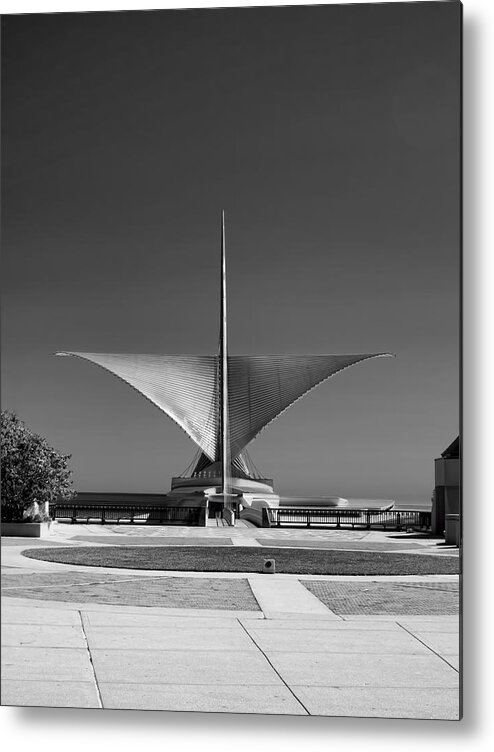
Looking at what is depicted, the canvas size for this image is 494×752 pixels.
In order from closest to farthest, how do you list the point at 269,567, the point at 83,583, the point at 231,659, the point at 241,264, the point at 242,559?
the point at 231,659 < the point at 241,264 < the point at 83,583 < the point at 242,559 < the point at 269,567

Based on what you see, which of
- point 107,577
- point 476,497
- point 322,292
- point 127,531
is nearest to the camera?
point 476,497

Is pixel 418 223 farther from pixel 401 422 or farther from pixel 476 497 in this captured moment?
pixel 476 497

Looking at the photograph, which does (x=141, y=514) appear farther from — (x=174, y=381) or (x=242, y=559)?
(x=174, y=381)

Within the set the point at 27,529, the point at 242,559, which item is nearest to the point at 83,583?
the point at 242,559

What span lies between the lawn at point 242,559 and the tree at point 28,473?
75 centimetres

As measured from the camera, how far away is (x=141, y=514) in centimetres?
958

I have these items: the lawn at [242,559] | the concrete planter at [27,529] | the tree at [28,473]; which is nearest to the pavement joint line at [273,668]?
the lawn at [242,559]

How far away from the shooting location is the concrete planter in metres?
10.2

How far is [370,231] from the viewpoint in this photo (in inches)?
282

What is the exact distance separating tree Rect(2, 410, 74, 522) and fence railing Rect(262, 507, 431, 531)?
81.1 inches

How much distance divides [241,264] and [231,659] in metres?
2.90

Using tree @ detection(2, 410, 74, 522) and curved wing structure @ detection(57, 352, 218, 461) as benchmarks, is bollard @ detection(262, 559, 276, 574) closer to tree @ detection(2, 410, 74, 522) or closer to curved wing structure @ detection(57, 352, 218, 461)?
curved wing structure @ detection(57, 352, 218, 461)

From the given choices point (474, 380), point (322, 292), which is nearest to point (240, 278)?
point (322, 292)

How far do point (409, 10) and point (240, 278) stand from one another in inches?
92.1
